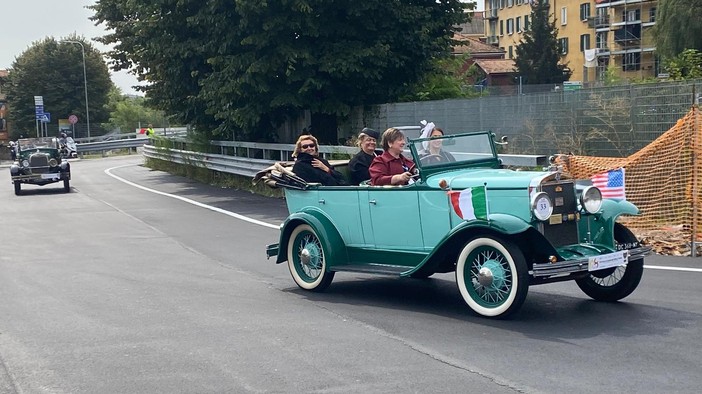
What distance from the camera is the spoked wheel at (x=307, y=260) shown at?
9.69 m

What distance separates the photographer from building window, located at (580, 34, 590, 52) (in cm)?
9012

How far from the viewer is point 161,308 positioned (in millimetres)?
9008

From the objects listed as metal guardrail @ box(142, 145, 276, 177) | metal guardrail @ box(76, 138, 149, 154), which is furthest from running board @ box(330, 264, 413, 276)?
metal guardrail @ box(76, 138, 149, 154)

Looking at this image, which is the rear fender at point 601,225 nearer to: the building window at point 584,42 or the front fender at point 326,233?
the front fender at point 326,233

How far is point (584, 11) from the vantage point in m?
90.9

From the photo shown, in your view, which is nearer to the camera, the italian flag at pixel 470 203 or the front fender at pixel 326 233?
the italian flag at pixel 470 203

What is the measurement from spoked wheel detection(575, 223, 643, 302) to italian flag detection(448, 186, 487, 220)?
122 centimetres

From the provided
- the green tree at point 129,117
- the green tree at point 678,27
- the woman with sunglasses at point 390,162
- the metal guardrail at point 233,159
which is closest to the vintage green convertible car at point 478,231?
the woman with sunglasses at point 390,162

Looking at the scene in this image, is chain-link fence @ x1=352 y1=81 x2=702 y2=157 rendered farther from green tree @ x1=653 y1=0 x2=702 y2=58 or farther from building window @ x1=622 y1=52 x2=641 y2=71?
building window @ x1=622 y1=52 x2=641 y2=71

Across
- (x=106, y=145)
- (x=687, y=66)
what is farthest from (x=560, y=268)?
(x=106, y=145)

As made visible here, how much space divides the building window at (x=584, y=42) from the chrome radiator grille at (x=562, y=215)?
85.7 metres

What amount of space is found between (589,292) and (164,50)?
59.9ft

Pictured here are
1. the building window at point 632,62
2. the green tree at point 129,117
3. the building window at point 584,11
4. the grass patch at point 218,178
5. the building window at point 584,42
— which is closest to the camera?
the grass patch at point 218,178

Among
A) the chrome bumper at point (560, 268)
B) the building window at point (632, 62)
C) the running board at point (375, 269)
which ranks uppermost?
the building window at point (632, 62)
